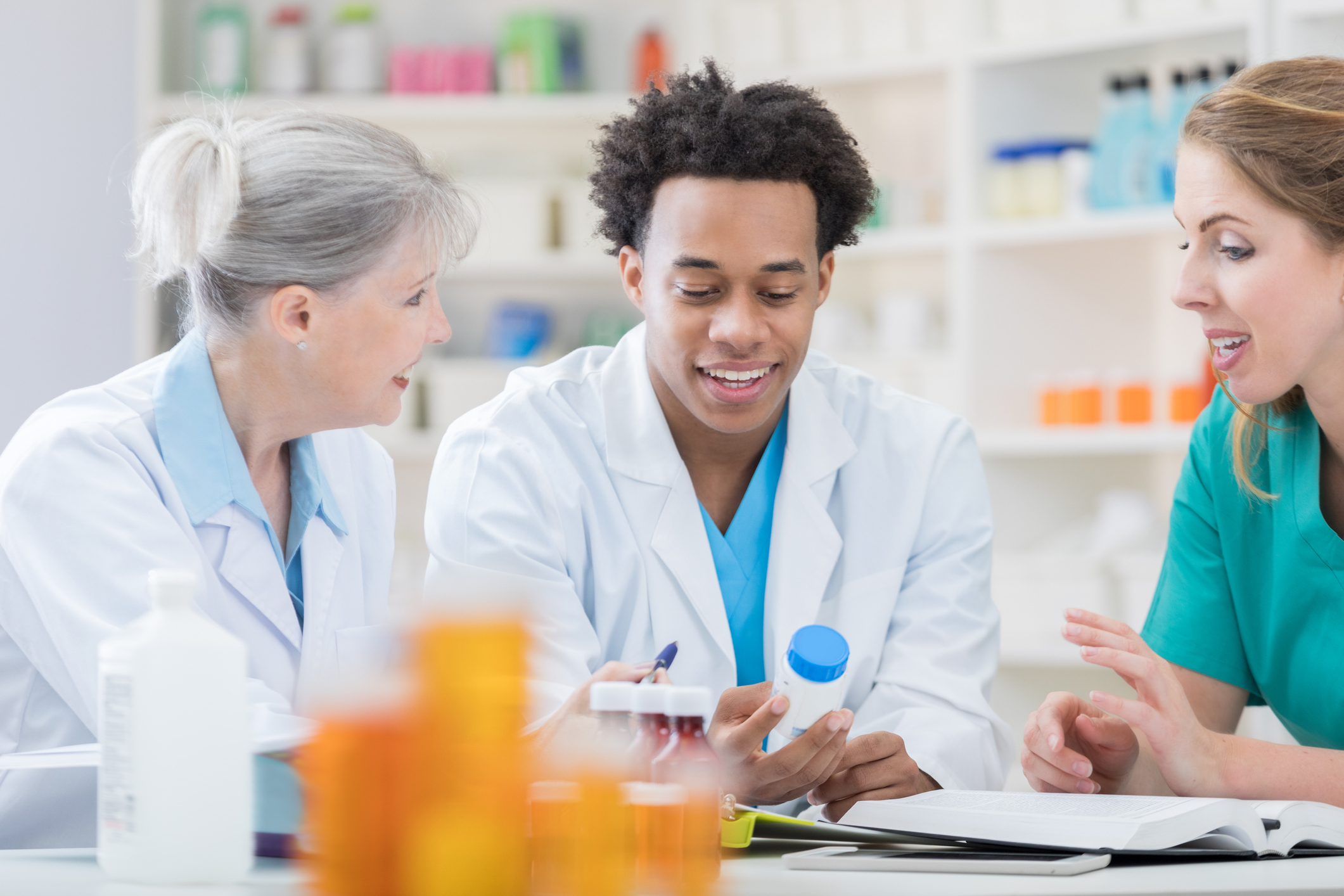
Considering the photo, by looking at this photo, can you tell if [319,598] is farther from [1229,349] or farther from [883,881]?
[1229,349]

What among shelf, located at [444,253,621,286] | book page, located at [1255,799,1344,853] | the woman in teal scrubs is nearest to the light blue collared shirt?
the woman in teal scrubs

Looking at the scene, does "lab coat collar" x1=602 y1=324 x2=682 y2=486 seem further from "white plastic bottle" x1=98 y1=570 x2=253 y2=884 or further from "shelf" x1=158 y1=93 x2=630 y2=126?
"shelf" x1=158 y1=93 x2=630 y2=126

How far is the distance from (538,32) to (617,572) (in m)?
2.22

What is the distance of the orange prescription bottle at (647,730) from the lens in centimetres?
77

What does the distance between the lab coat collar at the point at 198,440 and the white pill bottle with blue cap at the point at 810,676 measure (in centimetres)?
59

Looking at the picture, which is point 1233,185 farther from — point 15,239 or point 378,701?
point 15,239

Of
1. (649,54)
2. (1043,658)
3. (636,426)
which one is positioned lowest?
(1043,658)

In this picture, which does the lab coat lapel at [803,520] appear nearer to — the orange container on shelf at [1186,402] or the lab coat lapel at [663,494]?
the lab coat lapel at [663,494]

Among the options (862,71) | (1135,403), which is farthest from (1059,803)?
(862,71)

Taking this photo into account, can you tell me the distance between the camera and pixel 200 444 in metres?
1.33

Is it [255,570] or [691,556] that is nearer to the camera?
[255,570]

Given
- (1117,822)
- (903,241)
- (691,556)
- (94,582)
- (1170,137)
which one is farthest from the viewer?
(903,241)

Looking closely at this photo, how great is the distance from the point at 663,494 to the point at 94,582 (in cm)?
64

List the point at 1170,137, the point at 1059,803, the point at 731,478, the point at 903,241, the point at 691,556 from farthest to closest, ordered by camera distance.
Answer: the point at 903,241
the point at 1170,137
the point at 731,478
the point at 691,556
the point at 1059,803
